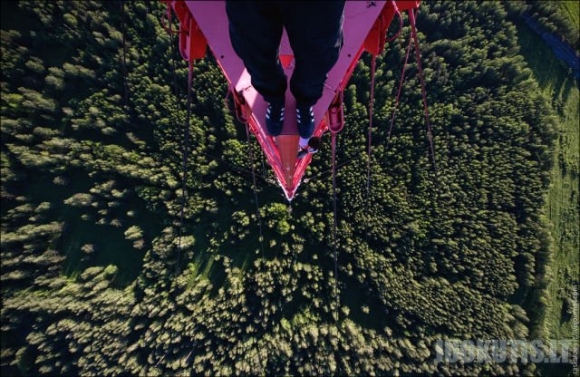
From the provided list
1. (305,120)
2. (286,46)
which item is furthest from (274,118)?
(286,46)

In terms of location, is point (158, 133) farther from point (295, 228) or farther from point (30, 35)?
point (295, 228)

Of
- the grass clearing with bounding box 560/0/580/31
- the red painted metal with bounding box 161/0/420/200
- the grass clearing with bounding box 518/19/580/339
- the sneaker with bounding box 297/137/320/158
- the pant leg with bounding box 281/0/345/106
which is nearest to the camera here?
the pant leg with bounding box 281/0/345/106

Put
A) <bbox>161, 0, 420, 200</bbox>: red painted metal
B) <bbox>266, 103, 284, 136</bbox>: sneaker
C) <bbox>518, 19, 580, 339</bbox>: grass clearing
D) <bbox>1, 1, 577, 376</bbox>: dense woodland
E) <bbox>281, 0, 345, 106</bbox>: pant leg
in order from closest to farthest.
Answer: <bbox>281, 0, 345, 106</bbox>: pant leg → <bbox>161, 0, 420, 200</bbox>: red painted metal → <bbox>266, 103, 284, 136</bbox>: sneaker → <bbox>1, 1, 577, 376</bbox>: dense woodland → <bbox>518, 19, 580, 339</bbox>: grass clearing

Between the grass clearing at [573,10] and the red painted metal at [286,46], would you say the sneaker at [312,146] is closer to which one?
the red painted metal at [286,46]

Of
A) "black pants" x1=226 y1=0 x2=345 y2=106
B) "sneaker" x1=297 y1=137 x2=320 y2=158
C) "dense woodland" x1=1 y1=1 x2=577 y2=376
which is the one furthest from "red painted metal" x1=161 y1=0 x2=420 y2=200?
"dense woodland" x1=1 y1=1 x2=577 y2=376

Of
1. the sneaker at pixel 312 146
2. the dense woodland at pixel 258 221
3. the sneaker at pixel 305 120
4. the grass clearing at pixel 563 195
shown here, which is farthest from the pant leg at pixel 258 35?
the grass clearing at pixel 563 195

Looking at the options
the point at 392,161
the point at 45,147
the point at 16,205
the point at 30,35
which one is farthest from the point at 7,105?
the point at 392,161

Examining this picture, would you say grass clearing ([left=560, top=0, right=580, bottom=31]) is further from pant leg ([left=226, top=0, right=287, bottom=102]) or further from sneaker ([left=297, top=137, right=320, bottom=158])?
pant leg ([left=226, top=0, right=287, bottom=102])

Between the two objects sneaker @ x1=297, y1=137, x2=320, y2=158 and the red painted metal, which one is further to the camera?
sneaker @ x1=297, y1=137, x2=320, y2=158
